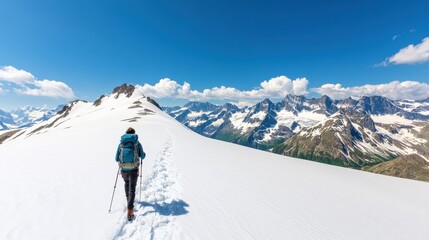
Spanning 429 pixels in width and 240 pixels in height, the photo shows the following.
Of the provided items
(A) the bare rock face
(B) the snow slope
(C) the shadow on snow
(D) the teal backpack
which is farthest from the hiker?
(A) the bare rock face

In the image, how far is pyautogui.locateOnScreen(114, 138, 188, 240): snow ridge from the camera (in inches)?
326

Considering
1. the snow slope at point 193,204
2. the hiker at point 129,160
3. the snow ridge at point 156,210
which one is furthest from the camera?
the hiker at point 129,160

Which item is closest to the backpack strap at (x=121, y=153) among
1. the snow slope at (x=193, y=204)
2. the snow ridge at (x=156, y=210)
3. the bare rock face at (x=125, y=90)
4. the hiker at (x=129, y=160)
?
the hiker at (x=129, y=160)

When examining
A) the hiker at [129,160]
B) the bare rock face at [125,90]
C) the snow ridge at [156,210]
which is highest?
the bare rock face at [125,90]

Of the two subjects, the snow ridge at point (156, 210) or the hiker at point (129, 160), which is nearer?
the snow ridge at point (156, 210)

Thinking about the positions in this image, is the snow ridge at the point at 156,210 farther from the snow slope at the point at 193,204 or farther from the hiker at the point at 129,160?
the hiker at the point at 129,160

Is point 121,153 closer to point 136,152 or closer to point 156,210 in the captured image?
point 136,152

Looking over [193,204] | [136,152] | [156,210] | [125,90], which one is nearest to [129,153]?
[136,152]

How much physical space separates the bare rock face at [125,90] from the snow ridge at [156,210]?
164m

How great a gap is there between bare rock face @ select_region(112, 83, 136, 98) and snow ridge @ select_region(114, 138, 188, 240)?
16363 cm

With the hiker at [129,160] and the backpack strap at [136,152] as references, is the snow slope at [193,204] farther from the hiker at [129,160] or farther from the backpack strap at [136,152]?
the backpack strap at [136,152]

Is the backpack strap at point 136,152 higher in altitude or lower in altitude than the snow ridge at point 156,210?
higher

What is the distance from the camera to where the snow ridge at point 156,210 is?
8.27m

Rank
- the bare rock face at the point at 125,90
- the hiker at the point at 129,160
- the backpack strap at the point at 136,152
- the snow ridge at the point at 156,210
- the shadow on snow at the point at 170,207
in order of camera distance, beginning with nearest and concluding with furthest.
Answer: the snow ridge at the point at 156,210
the hiker at the point at 129,160
the shadow on snow at the point at 170,207
the backpack strap at the point at 136,152
the bare rock face at the point at 125,90
